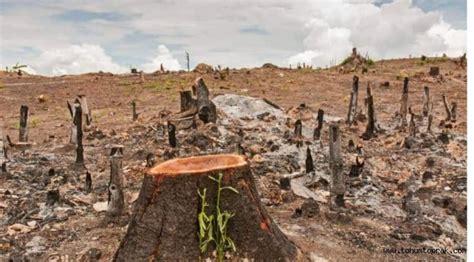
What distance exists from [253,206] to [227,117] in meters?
8.86

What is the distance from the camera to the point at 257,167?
10.3 meters

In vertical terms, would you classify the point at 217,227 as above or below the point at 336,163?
below

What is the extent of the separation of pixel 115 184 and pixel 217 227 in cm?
257

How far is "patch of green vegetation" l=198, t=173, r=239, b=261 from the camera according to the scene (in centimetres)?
523

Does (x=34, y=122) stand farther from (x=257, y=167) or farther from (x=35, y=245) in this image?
(x=35, y=245)

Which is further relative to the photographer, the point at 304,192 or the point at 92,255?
the point at 304,192

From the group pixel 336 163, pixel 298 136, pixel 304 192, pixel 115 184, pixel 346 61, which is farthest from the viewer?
pixel 346 61

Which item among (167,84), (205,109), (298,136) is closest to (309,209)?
(298,136)

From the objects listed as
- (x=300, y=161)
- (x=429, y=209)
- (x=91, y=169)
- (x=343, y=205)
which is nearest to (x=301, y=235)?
(x=343, y=205)

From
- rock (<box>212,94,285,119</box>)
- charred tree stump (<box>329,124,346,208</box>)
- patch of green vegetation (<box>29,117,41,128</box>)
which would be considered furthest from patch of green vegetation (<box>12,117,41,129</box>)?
charred tree stump (<box>329,124,346,208</box>)

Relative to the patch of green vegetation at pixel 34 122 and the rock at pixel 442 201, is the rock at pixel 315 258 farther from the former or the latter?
the patch of green vegetation at pixel 34 122

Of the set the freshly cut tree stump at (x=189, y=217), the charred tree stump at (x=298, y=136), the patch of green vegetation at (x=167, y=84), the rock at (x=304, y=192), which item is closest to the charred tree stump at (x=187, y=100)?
the charred tree stump at (x=298, y=136)

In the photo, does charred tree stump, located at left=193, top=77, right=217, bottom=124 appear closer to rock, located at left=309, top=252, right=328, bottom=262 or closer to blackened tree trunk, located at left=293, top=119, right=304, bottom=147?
blackened tree trunk, located at left=293, top=119, right=304, bottom=147

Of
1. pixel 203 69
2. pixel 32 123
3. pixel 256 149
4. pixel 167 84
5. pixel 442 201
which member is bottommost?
pixel 442 201
